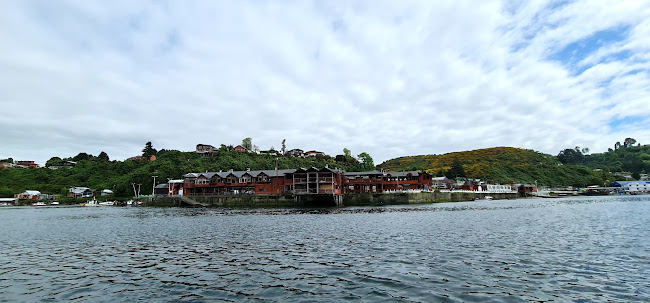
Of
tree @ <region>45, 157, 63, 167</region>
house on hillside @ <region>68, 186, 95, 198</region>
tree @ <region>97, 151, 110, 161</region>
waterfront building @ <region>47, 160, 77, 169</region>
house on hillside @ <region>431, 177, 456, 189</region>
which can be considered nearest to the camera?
house on hillside @ <region>68, 186, 95, 198</region>

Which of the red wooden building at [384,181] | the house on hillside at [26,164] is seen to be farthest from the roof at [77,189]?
the red wooden building at [384,181]

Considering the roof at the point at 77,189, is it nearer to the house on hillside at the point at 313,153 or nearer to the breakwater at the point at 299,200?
the breakwater at the point at 299,200

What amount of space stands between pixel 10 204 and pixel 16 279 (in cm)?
12547

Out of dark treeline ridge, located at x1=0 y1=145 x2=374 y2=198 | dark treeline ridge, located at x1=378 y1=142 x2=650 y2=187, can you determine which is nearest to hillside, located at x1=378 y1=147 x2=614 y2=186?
dark treeline ridge, located at x1=378 y1=142 x2=650 y2=187

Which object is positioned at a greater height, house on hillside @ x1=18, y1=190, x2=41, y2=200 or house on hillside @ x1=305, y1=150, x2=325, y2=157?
house on hillside @ x1=305, y1=150, x2=325, y2=157

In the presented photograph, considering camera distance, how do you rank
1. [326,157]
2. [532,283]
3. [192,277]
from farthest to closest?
1. [326,157]
2. [192,277]
3. [532,283]

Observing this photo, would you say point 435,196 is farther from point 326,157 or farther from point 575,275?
point 326,157

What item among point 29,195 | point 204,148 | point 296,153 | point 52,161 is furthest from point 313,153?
point 52,161

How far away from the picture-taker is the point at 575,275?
1273cm

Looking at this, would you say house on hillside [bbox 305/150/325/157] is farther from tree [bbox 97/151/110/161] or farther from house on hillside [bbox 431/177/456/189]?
tree [bbox 97/151/110/161]

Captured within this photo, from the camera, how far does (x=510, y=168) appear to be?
533 ft

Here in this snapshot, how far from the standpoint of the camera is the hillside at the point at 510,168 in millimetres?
150875

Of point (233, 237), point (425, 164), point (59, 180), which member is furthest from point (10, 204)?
point (425, 164)

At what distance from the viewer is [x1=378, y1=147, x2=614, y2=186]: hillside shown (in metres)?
151
